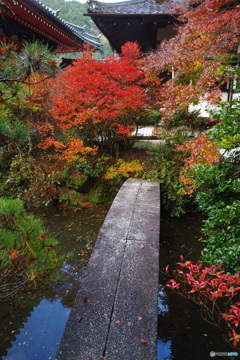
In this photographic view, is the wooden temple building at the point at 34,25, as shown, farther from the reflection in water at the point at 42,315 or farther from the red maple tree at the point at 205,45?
the reflection in water at the point at 42,315

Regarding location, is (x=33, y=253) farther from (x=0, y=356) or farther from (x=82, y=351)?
(x=0, y=356)

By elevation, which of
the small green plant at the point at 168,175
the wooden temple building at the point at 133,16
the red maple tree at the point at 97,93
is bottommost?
the small green plant at the point at 168,175

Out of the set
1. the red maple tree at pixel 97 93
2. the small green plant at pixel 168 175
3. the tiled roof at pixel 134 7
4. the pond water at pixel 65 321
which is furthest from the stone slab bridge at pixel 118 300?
the tiled roof at pixel 134 7

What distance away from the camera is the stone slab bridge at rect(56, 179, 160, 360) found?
195 centimetres

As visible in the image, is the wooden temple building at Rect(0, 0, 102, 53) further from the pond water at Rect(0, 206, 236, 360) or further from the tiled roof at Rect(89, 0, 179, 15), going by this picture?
the pond water at Rect(0, 206, 236, 360)

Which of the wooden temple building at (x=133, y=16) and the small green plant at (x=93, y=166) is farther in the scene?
the small green plant at (x=93, y=166)

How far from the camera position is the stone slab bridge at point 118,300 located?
6.40 feet

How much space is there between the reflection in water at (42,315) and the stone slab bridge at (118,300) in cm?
86

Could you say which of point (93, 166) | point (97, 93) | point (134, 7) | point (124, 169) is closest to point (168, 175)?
point (124, 169)

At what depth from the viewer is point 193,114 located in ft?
22.4

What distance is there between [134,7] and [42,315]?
31.3 feet

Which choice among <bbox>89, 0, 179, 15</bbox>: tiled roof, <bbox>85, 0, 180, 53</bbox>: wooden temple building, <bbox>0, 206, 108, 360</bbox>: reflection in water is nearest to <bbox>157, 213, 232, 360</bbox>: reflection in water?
<bbox>0, 206, 108, 360</bbox>: reflection in water

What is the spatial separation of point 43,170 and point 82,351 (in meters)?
6.82

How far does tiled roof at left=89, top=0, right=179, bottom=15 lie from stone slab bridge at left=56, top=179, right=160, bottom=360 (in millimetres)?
7260
